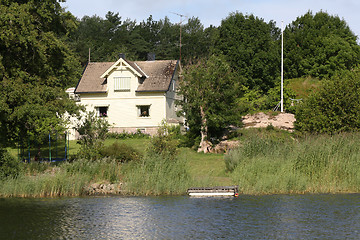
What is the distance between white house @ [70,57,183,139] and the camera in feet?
191

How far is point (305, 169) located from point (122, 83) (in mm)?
34848

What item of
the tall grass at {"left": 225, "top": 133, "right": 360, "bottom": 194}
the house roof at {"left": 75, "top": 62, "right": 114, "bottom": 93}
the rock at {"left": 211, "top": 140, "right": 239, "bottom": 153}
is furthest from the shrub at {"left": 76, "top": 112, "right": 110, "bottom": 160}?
the house roof at {"left": 75, "top": 62, "right": 114, "bottom": 93}

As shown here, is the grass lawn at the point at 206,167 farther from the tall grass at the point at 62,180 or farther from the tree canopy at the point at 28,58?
the tree canopy at the point at 28,58

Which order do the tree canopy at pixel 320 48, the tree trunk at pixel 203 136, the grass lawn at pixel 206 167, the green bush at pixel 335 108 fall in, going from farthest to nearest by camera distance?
the tree canopy at pixel 320 48 → the tree trunk at pixel 203 136 → the green bush at pixel 335 108 → the grass lawn at pixel 206 167

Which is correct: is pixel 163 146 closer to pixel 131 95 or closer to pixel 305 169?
pixel 305 169

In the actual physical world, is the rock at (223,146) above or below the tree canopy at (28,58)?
below

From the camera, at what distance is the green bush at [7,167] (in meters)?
27.7

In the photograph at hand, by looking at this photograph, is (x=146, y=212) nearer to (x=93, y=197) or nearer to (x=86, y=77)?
(x=93, y=197)

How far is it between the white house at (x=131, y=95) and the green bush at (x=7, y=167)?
29342 millimetres

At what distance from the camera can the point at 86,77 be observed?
6153 cm

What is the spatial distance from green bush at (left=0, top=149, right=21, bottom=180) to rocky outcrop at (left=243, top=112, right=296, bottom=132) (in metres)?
25.5

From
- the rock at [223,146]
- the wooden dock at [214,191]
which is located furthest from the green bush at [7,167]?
the rock at [223,146]

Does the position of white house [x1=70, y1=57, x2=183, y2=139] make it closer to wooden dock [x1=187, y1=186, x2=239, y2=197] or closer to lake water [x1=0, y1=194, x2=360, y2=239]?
wooden dock [x1=187, y1=186, x2=239, y2=197]

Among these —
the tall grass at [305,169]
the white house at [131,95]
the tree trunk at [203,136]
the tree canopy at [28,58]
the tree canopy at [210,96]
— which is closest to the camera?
the tall grass at [305,169]
